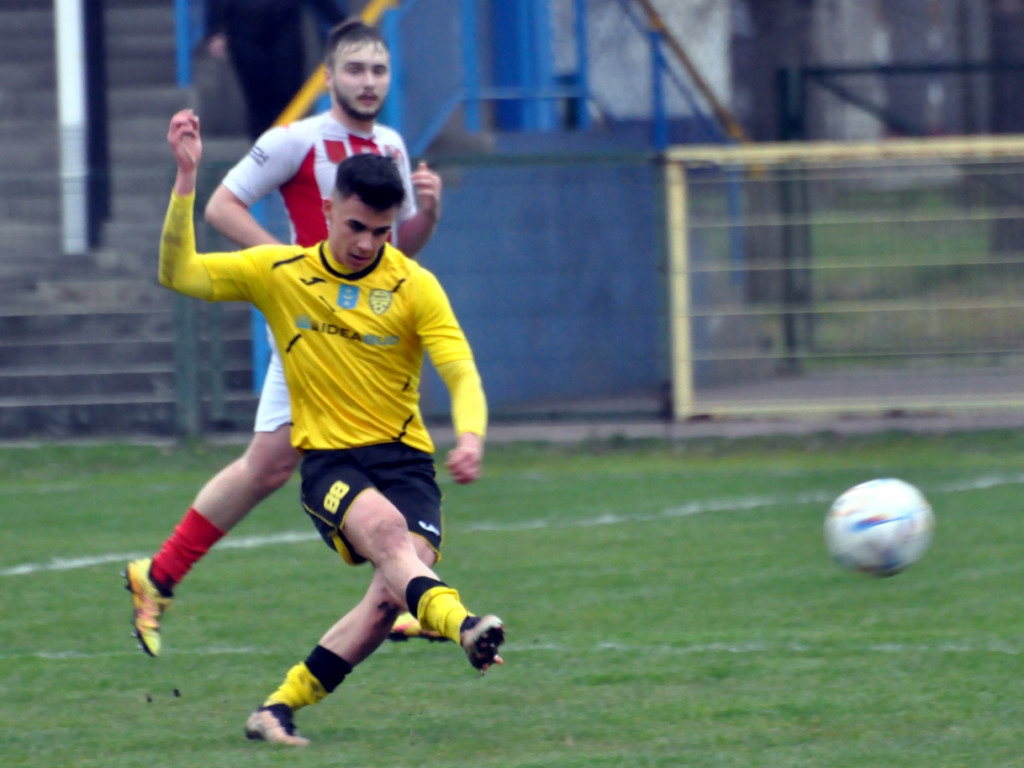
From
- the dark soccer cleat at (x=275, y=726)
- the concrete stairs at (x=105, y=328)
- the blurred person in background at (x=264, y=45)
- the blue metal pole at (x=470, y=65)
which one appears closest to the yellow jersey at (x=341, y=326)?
the dark soccer cleat at (x=275, y=726)

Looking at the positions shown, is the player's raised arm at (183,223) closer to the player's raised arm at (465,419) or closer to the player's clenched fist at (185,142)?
the player's clenched fist at (185,142)

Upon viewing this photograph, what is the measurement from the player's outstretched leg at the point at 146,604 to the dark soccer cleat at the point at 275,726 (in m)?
0.94

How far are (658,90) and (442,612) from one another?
1085 centimetres

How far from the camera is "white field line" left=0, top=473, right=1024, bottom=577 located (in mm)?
7430

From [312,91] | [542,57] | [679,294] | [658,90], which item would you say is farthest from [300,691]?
[542,57]

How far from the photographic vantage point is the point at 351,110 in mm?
5695

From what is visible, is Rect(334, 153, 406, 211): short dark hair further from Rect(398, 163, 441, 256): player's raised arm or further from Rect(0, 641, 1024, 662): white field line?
Rect(0, 641, 1024, 662): white field line

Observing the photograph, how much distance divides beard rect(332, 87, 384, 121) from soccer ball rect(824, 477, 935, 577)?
6.57 ft

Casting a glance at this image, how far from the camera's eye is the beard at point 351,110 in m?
5.69

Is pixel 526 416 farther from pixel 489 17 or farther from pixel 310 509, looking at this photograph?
pixel 310 509

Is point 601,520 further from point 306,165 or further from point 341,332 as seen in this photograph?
point 341,332

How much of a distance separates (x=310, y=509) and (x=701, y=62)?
14.4 m

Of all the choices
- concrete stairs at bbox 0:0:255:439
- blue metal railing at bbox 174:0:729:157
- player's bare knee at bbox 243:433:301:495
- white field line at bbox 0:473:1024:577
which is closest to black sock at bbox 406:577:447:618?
player's bare knee at bbox 243:433:301:495

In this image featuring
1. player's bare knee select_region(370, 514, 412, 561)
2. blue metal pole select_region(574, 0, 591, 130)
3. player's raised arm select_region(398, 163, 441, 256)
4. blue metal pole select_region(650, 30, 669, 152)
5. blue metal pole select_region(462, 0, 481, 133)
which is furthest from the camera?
blue metal pole select_region(574, 0, 591, 130)
